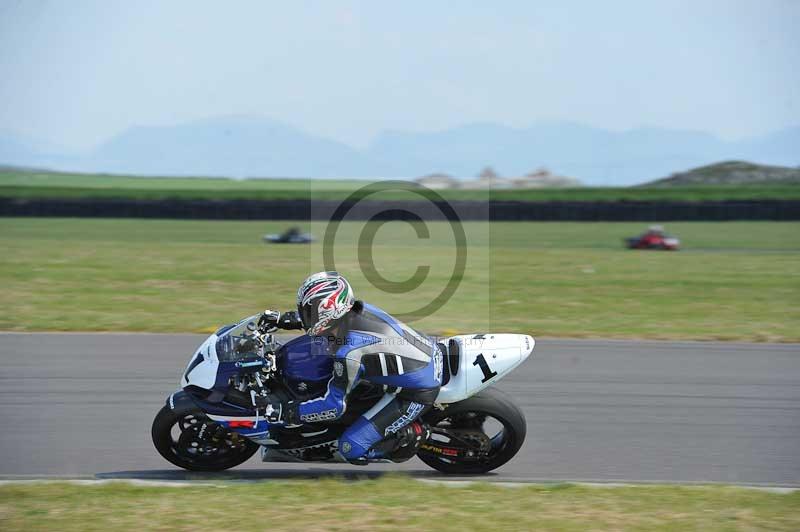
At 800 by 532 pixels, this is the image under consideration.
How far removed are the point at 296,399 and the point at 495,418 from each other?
1467mm

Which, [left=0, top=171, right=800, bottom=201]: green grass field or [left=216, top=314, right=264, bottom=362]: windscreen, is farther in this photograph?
[left=0, top=171, right=800, bottom=201]: green grass field

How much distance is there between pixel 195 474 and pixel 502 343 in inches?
97.1

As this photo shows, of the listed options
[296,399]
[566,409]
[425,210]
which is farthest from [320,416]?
[425,210]

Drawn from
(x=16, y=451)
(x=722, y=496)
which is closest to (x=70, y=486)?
(x=16, y=451)

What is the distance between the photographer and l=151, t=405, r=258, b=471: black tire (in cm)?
628

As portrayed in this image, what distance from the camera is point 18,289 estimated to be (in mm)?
15531

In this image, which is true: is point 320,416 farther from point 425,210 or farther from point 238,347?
point 425,210

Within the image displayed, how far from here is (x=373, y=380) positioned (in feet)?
20.1

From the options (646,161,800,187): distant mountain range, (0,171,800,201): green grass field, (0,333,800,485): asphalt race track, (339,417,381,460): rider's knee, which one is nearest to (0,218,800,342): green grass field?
(0,333,800,485): asphalt race track

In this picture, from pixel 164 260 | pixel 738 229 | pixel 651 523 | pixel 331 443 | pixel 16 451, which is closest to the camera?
pixel 651 523

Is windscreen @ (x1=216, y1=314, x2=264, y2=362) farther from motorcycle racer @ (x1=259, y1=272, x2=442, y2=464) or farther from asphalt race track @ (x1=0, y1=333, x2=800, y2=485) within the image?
asphalt race track @ (x1=0, y1=333, x2=800, y2=485)

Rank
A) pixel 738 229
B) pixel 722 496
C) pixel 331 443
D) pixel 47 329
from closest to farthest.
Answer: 1. pixel 722 496
2. pixel 331 443
3. pixel 47 329
4. pixel 738 229

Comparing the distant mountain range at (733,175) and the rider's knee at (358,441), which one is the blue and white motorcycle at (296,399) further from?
the distant mountain range at (733,175)

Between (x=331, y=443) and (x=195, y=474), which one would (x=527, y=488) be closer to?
(x=331, y=443)
